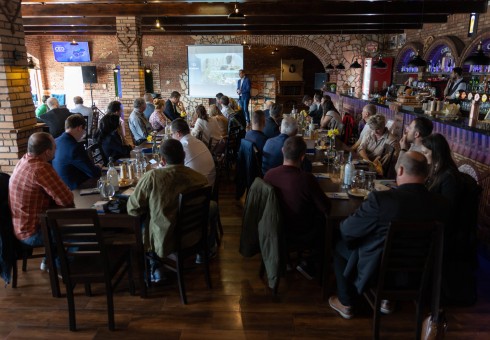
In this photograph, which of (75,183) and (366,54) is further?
(366,54)

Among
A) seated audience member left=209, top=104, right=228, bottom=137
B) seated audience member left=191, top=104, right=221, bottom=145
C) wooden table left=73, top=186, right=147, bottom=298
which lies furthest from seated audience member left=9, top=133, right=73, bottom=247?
seated audience member left=209, top=104, right=228, bottom=137

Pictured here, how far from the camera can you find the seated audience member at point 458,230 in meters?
2.59

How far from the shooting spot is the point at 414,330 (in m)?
2.72

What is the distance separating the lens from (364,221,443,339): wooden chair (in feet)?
7.22

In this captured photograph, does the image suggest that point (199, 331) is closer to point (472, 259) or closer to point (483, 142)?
point (472, 259)

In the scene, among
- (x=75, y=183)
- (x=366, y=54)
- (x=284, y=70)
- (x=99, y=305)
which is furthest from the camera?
(x=284, y=70)

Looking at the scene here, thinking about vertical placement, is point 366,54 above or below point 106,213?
above

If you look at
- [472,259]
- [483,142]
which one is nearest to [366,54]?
[483,142]

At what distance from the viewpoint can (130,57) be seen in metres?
8.71

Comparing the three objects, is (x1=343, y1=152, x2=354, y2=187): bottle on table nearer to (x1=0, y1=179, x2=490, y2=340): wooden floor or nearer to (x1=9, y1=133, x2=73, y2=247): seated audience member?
(x1=0, y1=179, x2=490, y2=340): wooden floor

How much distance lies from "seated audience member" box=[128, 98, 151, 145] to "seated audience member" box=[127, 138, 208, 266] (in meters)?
3.87

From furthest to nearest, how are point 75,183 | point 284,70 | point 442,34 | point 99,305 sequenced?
point 284,70, point 442,34, point 75,183, point 99,305

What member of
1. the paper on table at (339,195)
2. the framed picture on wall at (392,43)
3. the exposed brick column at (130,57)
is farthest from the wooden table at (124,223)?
the framed picture on wall at (392,43)

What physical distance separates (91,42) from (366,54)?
34.8 feet
